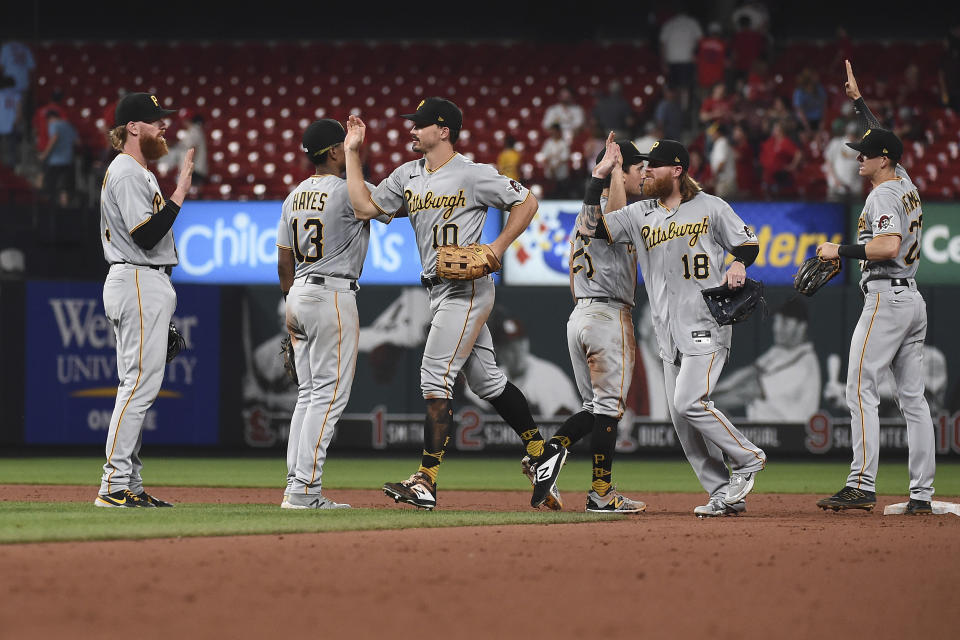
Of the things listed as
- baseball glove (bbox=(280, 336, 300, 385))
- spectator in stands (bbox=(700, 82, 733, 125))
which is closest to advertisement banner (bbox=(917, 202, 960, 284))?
spectator in stands (bbox=(700, 82, 733, 125))

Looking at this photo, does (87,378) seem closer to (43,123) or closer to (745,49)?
(43,123)

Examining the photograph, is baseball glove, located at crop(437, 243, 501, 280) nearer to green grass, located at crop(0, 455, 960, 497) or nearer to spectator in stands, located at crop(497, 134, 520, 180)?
green grass, located at crop(0, 455, 960, 497)

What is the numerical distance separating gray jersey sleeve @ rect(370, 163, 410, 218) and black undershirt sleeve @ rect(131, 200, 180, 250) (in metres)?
1.10

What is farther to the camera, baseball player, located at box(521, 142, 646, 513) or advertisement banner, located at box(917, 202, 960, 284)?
advertisement banner, located at box(917, 202, 960, 284)

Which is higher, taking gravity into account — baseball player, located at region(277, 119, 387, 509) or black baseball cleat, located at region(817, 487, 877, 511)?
baseball player, located at region(277, 119, 387, 509)

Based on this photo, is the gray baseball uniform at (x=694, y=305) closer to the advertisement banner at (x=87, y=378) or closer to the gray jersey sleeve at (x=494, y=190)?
the gray jersey sleeve at (x=494, y=190)

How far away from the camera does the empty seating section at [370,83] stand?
18.4m

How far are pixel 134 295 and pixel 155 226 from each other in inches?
15.7

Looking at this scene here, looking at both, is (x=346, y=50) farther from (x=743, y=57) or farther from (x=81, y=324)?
(x=81, y=324)

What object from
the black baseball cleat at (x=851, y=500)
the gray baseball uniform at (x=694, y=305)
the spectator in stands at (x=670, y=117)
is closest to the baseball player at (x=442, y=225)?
the gray baseball uniform at (x=694, y=305)

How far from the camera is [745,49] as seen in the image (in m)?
18.4

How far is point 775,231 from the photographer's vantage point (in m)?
15.1

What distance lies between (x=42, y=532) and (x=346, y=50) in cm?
1582

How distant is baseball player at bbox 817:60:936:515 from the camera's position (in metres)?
7.70
